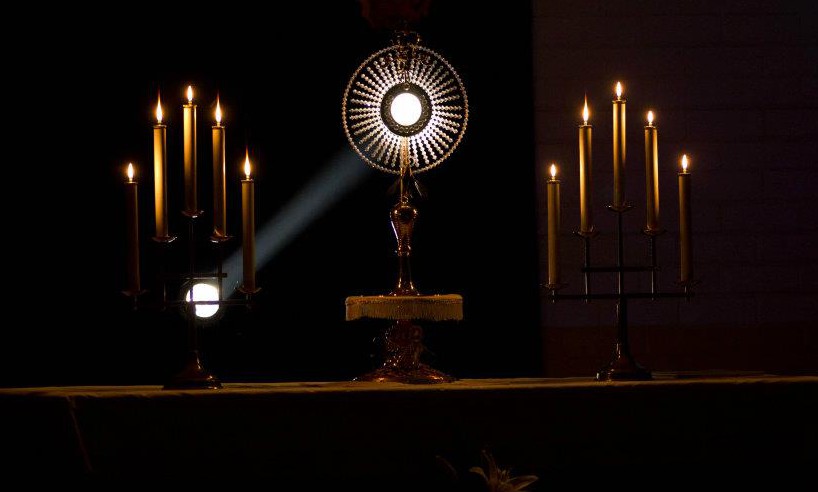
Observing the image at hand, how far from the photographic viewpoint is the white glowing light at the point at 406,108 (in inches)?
95.2

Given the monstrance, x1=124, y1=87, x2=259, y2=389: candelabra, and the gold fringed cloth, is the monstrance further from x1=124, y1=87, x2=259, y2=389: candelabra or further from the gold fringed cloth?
x1=124, y1=87, x2=259, y2=389: candelabra

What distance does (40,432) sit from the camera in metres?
1.73

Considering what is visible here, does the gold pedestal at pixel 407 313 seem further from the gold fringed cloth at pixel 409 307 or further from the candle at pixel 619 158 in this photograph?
the candle at pixel 619 158

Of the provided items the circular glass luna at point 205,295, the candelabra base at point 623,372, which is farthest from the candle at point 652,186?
the circular glass luna at point 205,295

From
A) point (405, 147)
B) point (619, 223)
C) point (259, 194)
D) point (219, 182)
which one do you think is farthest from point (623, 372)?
point (259, 194)

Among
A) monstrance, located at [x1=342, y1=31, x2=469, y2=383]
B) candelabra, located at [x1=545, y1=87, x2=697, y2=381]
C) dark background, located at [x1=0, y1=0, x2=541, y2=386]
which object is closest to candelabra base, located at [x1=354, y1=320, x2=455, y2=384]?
monstrance, located at [x1=342, y1=31, x2=469, y2=383]

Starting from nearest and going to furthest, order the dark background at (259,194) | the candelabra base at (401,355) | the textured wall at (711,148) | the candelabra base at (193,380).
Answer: the candelabra base at (193,380)
the candelabra base at (401,355)
the dark background at (259,194)
the textured wall at (711,148)

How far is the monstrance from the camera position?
2156 mm

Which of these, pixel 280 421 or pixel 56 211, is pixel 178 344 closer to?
pixel 56 211

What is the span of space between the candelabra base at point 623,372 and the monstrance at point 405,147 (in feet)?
0.94

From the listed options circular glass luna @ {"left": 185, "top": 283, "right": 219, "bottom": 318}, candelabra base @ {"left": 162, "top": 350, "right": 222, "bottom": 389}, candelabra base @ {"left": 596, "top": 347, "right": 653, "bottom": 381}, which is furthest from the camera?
circular glass luna @ {"left": 185, "top": 283, "right": 219, "bottom": 318}

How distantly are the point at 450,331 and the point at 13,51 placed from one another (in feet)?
4.57

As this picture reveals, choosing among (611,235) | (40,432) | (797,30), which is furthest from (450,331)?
(40,432)

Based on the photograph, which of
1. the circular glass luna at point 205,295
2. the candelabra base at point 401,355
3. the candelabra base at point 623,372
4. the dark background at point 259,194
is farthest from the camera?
the dark background at point 259,194
